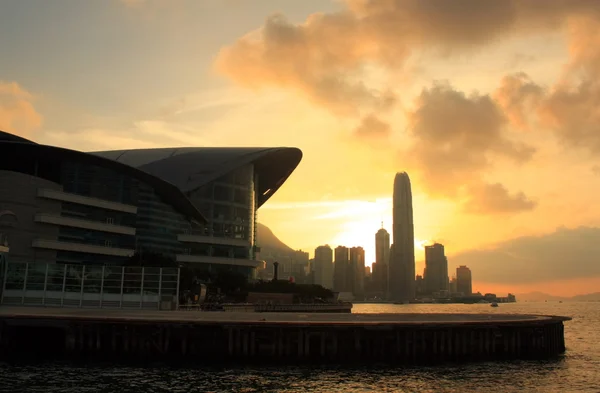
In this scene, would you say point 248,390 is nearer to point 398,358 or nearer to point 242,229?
point 398,358

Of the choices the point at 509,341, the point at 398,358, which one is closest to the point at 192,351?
the point at 398,358

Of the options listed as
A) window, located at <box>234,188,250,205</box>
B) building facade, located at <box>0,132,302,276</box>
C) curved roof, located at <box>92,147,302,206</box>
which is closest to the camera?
building facade, located at <box>0,132,302,276</box>

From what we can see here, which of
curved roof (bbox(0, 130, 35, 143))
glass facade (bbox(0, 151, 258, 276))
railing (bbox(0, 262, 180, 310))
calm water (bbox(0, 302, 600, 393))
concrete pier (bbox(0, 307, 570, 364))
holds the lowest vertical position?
calm water (bbox(0, 302, 600, 393))

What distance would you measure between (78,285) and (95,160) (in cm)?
4202

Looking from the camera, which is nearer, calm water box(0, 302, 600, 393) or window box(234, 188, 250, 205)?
calm water box(0, 302, 600, 393)

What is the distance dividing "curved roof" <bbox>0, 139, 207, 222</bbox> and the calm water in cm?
6940

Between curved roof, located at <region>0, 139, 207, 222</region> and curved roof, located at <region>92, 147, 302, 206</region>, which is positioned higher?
curved roof, located at <region>92, 147, 302, 206</region>

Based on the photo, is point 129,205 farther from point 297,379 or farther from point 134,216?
point 297,379

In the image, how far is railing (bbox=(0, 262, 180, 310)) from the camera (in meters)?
72.8

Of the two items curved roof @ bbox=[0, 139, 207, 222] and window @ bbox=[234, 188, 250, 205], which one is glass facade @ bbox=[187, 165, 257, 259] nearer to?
window @ bbox=[234, 188, 250, 205]

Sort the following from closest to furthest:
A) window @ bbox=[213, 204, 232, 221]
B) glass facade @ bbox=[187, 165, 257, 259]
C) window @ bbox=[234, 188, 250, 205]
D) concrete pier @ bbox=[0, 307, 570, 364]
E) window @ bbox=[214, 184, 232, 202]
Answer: concrete pier @ bbox=[0, 307, 570, 364] < glass facade @ bbox=[187, 165, 257, 259] < window @ bbox=[213, 204, 232, 221] < window @ bbox=[214, 184, 232, 202] < window @ bbox=[234, 188, 250, 205]

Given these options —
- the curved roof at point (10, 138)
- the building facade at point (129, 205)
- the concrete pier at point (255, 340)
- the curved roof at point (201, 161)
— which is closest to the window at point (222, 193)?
the building facade at point (129, 205)

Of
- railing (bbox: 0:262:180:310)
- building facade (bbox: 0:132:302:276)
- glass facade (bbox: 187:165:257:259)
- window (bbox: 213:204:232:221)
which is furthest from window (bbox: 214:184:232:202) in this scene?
railing (bbox: 0:262:180:310)

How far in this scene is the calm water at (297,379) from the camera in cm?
3803
